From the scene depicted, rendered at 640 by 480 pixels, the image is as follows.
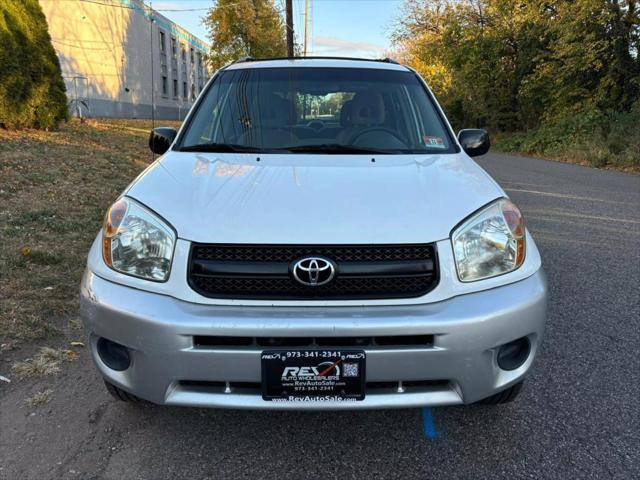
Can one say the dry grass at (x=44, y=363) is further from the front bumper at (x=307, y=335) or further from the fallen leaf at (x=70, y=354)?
the front bumper at (x=307, y=335)

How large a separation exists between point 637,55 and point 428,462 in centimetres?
2021

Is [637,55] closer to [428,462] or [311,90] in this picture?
[311,90]

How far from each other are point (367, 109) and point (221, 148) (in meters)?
0.96

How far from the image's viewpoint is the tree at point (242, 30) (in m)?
31.0

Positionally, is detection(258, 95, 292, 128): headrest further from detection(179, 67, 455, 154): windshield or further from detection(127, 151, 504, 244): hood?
detection(127, 151, 504, 244): hood

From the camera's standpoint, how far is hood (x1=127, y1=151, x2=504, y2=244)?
196cm

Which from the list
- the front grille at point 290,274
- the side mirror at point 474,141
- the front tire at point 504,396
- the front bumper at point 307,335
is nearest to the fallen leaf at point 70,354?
the front bumper at point 307,335

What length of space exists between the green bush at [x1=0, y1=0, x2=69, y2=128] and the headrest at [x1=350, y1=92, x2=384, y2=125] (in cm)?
1038

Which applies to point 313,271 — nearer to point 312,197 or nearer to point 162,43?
point 312,197

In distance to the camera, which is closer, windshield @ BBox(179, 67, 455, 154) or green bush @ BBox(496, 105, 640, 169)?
windshield @ BBox(179, 67, 455, 154)

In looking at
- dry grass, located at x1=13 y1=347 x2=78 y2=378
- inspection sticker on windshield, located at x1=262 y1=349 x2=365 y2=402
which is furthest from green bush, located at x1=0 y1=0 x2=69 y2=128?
inspection sticker on windshield, located at x1=262 y1=349 x2=365 y2=402

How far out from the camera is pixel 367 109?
3215 mm

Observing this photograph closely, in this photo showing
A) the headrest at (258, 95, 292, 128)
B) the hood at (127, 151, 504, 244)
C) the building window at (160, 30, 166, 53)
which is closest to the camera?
the hood at (127, 151, 504, 244)

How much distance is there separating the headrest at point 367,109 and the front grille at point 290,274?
1.41m
